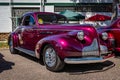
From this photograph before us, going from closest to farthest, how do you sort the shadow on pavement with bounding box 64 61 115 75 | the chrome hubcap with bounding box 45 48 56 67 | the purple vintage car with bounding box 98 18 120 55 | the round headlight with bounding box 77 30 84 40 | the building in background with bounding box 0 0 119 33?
the round headlight with bounding box 77 30 84 40, the chrome hubcap with bounding box 45 48 56 67, the shadow on pavement with bounding box 64 61 115 75, the purple vintage car with bounding box 98 18 120 55, the building in background with bounding box 0 0 119 33

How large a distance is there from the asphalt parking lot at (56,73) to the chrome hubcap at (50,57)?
234mm

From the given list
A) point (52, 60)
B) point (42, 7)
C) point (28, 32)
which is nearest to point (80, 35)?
point (52, 60)

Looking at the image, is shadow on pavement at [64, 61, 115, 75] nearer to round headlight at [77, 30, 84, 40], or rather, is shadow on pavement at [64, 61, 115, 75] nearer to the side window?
round headlight at [77, 30, 84, 40]

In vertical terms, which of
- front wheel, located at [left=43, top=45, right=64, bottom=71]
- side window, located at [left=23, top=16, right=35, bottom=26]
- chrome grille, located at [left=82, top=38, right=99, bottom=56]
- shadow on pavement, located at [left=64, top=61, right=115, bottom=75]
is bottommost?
shadow on pavement, located at [left=64, top=61, right=115, bottom=75]

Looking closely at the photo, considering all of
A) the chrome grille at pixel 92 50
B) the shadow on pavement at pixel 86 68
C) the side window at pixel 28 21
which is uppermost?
the side window at pixel 28 21

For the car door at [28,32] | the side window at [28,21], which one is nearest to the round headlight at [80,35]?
the car door at [28,32]

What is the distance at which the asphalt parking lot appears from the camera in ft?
24.3

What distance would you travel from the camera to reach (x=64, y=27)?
8242 mm

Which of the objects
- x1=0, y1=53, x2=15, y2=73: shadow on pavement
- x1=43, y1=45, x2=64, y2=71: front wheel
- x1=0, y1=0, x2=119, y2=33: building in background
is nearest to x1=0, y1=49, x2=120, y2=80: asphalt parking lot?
x1=0, y1=53, x2=15, y2=73: shadow on pavement

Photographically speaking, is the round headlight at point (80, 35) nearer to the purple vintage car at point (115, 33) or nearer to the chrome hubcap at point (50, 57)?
the chrome hubcap at point (50, 57)

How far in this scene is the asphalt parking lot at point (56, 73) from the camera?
7.41m

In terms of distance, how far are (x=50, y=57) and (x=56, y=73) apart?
51 centimetres

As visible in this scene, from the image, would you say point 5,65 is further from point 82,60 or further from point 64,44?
point 82,60

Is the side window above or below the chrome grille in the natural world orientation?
above
